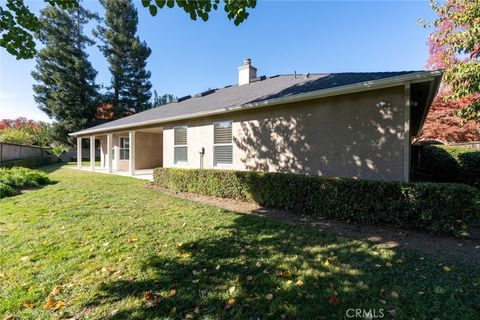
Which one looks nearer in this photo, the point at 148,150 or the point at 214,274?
the point at 214,274

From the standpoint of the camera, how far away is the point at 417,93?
6602mm

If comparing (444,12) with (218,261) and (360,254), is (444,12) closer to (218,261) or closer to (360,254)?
(360,254)

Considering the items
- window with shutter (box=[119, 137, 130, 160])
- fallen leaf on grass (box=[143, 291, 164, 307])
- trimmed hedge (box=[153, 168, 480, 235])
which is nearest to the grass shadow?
fallen leaf on grass (box=[143, 291, 164, 307])

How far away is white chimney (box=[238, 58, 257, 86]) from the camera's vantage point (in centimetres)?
1368

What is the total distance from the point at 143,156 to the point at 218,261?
14.6 metres

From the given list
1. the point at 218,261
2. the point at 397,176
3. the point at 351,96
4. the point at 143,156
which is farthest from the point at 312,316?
the point at 143,156

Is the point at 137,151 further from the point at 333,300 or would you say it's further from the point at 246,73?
the point at 333,300

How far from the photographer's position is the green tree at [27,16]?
3.39 metres

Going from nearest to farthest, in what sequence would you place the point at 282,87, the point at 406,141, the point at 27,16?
the point at 27,16 → the point at 406,141 → the point at 282,87

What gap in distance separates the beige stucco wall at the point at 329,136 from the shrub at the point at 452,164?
257 inches

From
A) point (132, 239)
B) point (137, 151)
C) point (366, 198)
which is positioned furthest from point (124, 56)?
point (366, 198)

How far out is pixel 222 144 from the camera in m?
9.28

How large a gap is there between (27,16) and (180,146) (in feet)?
24.7

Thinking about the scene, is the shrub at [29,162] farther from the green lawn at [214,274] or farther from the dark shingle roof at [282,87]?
the green lawn at [214,274]
